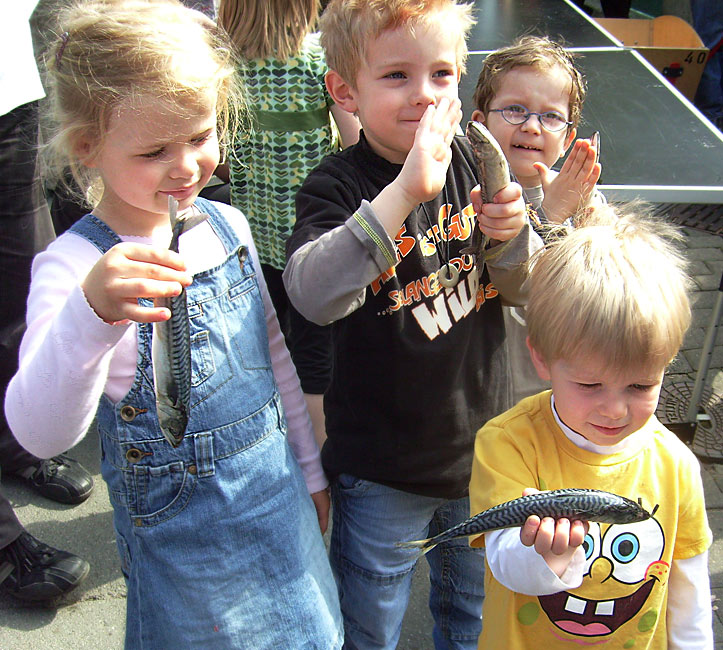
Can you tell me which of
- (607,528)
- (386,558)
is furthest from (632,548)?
(386,558)

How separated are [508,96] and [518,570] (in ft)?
5.04

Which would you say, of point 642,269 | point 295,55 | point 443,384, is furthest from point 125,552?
point 295,55

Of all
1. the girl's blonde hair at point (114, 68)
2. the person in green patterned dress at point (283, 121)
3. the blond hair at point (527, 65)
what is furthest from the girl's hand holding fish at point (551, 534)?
the person in green patterned dress at point (283, 121)

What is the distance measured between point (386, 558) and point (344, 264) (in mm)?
864

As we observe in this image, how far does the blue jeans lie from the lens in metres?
1.85

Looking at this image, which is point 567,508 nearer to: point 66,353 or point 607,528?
point 607,528

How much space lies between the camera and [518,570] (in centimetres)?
137

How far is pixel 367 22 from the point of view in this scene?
5.42 feet

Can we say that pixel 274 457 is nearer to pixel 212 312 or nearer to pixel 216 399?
pixel 216 399

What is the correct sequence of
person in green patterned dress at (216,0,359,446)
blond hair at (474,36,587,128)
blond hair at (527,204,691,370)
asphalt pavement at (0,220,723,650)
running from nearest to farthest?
blond hair at (527,204,691,370) → blond hair at (474,36,587,128) → asphalt pavement at (0,220,723,650) → person in green patterned dress at (216,0,359,446)

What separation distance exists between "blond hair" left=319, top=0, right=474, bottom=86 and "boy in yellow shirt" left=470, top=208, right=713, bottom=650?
59cm

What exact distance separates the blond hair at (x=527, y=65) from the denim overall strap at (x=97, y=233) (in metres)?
1.42

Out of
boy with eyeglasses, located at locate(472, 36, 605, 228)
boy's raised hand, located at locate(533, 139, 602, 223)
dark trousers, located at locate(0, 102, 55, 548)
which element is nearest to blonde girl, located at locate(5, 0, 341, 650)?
boy's raised hand, located at locate(533, 139, 602, 223)

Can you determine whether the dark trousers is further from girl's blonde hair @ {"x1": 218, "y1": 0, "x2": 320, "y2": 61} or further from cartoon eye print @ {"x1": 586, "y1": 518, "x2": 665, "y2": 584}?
cartoon eye print @ {"x1": 586, "y1": 518, "x2": 665, "y2": 584}
